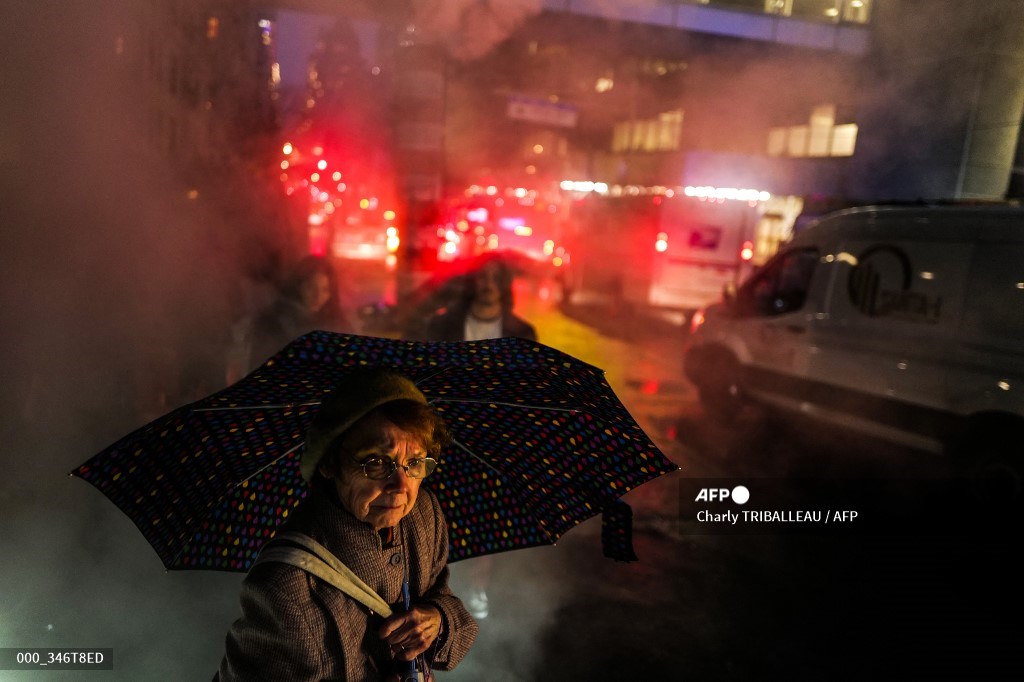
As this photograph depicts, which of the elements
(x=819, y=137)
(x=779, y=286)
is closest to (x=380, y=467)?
(x=779, y=286)

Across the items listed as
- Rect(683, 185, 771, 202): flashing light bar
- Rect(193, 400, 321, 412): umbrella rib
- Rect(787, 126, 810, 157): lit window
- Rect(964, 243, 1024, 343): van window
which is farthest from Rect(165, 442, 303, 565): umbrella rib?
Rect(787, 126, 810, 157): lit window

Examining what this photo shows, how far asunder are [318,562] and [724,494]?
471 centimetres

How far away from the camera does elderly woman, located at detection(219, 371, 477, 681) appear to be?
1.35 meters

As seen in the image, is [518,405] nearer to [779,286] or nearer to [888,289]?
[888,289]

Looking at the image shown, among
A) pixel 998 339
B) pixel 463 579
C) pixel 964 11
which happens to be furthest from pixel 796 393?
pixel 964 11

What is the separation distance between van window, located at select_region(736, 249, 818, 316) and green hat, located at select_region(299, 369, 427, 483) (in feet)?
19.7

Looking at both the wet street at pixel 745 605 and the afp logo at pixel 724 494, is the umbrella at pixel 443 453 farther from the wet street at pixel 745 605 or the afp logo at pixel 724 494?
the afp logo at pixel 724 494

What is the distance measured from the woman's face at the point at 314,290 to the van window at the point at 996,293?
4.61 metres

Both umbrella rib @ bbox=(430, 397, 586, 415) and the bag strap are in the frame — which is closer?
the bag strap

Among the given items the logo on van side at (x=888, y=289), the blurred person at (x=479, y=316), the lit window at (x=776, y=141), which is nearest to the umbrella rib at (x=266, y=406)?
the blurred person at (x=479, y=316)

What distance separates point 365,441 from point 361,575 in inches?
10.9

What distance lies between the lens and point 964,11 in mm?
13141

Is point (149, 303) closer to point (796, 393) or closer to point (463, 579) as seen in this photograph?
point (463, 579)

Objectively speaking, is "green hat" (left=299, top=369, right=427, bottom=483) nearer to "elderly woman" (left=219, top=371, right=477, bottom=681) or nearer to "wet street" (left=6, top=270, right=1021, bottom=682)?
"elderly woman" (left=219, top=371, right=477, bottom=681)
